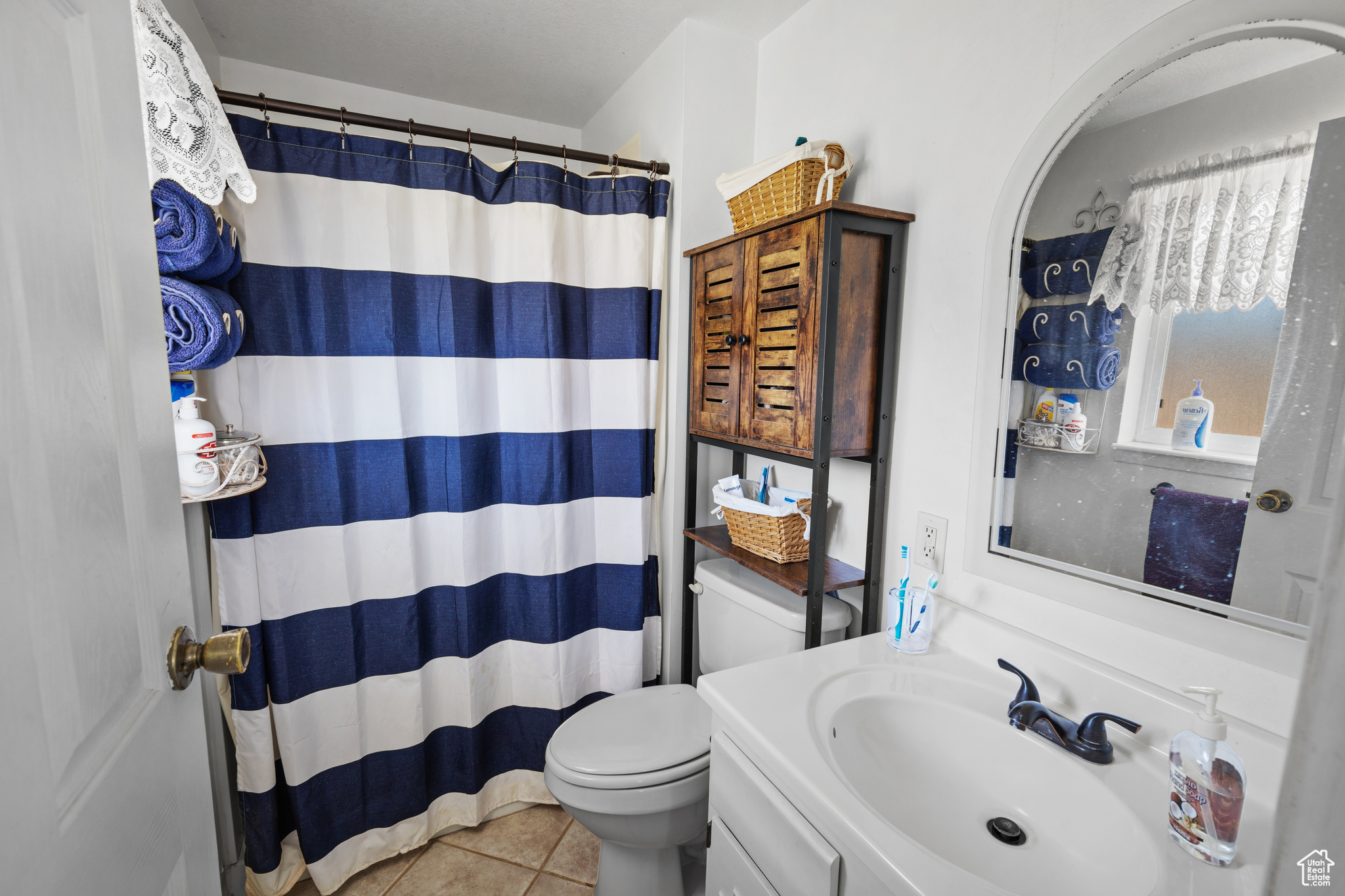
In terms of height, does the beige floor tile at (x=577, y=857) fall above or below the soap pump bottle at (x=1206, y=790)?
below

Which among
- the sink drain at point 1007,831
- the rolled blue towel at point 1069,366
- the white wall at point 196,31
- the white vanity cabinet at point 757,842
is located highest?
the white wall at point 196,31

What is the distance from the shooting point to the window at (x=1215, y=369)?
790 millimetres

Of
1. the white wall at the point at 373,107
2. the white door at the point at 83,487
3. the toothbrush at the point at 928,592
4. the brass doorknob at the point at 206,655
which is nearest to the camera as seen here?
the white door at the point at 83,487

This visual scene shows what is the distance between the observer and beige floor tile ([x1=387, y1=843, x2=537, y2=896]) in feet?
5.28

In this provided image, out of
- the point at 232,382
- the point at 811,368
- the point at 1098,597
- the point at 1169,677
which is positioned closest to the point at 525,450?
the point at 232,382

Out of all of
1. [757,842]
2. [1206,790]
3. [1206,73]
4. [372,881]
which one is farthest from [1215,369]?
[372,881]

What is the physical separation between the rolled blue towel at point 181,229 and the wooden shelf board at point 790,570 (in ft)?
4.20

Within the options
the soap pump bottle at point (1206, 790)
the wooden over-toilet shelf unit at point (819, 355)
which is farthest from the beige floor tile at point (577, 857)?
the soap pump bottle at point (1206, 790)

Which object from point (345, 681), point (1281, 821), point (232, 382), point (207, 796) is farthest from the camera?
point (345, 681)

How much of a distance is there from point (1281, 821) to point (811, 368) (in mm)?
1107

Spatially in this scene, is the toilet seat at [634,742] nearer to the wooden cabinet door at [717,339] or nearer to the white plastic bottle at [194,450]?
the wooden cabinet door at [717,339]

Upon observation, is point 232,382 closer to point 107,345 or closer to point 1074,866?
point 107,345

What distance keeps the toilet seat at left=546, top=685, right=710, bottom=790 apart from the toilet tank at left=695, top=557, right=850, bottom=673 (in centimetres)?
15

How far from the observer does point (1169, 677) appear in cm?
90
